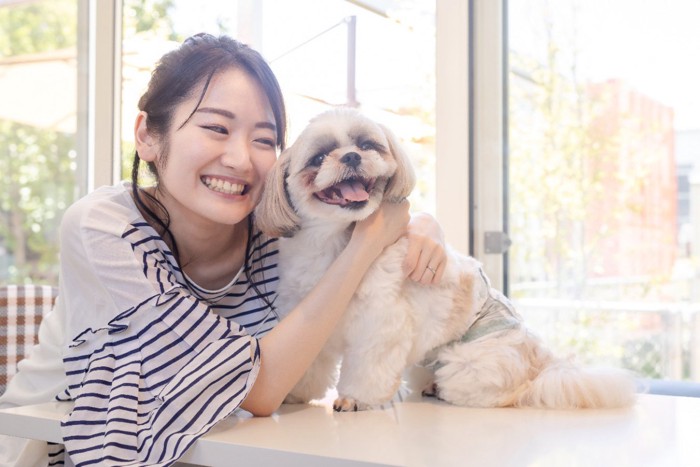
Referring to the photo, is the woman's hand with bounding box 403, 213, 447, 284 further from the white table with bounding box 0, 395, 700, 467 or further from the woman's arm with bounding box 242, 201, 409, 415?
the white table with bounding box 0, 395, 700, 467

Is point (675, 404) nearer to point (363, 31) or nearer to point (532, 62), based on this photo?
point (532, 62)

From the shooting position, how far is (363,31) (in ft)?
7.82

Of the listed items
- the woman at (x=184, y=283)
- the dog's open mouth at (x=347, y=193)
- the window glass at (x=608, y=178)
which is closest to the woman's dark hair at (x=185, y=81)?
the woman at (x=184, y=283)

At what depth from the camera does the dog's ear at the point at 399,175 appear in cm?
136

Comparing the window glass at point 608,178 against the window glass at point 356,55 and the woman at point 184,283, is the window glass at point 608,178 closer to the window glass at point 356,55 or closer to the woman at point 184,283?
the window glass at point 356,55

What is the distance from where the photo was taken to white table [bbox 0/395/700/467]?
0.94 metres

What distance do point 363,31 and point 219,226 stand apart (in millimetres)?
1160

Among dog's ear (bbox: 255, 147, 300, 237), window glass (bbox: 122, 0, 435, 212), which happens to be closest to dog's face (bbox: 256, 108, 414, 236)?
dog's ear (bbox: 255, 147, 300, 237)

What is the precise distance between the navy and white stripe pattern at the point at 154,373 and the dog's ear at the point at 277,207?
0.19 m

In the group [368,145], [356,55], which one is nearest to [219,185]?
[368,145]

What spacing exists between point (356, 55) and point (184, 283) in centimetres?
130

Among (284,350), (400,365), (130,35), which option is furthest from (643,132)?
(130,35)

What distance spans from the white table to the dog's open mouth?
375 mm

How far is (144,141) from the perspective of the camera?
1.44m
